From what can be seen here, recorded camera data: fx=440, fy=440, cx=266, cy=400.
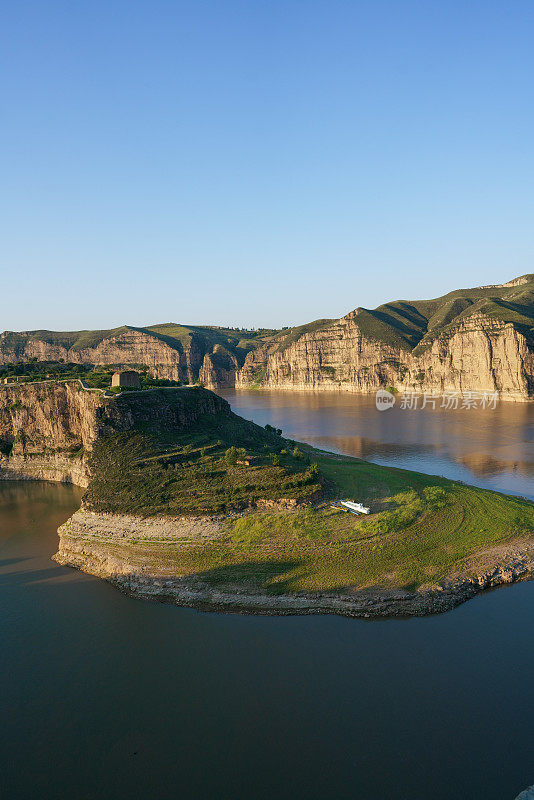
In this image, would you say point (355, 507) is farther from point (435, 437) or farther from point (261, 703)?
point (435, 437)

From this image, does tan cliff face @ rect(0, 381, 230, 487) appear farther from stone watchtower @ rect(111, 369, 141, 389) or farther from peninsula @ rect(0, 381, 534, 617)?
stone watchtower @ rect(111, 369, 141, 389)

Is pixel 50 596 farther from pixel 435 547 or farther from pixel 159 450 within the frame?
pixel 435 547

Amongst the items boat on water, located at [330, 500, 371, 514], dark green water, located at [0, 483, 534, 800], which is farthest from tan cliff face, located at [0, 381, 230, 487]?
dark green water, located at [0, 483, 534, 800]

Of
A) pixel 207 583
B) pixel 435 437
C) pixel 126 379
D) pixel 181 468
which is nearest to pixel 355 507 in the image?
pixel 207 583

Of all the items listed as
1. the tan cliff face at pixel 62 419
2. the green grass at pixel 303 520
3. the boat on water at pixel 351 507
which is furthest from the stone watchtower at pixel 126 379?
the boat on water at pixel 351 507

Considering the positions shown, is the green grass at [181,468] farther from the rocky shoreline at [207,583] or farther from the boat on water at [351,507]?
the boat on water at [351,507]

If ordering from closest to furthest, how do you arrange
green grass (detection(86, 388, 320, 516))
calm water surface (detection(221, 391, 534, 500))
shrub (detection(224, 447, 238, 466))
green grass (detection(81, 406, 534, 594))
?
1. green grass (detection(81, 406, 534, 594))
2. green grass (detection(86, 388, 320, 516))
3. shrub (detection(224, 447, 238, 466))
4. calm water surface (detection(221, 391, 534, 500))
